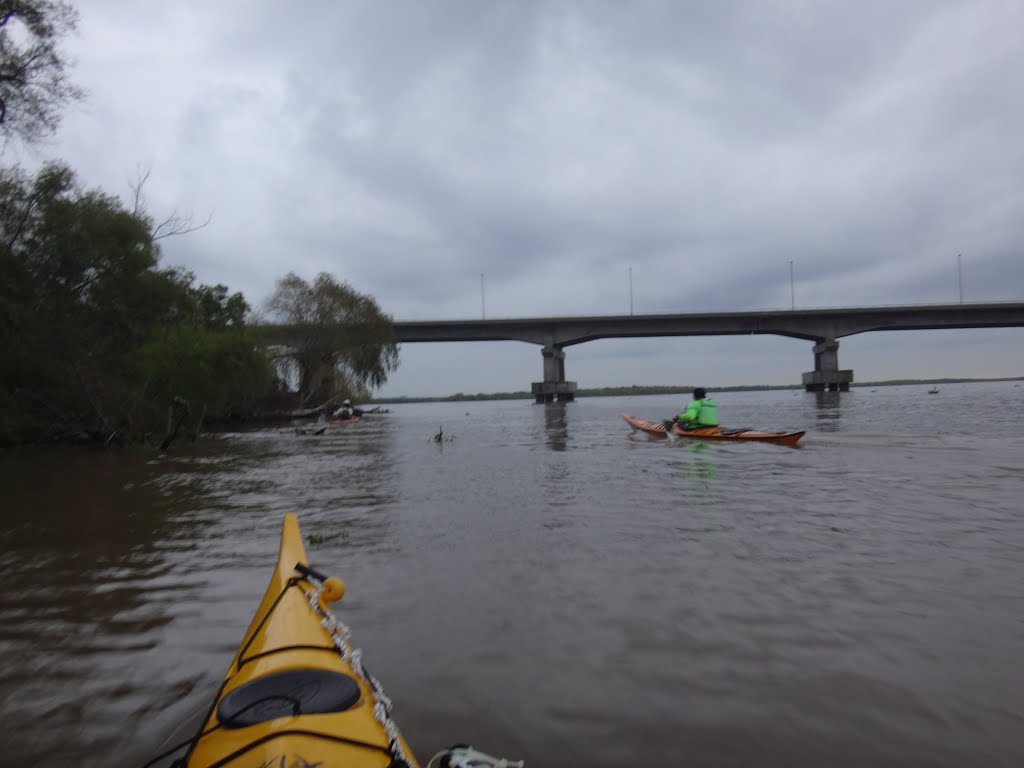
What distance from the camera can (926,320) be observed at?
64438mm

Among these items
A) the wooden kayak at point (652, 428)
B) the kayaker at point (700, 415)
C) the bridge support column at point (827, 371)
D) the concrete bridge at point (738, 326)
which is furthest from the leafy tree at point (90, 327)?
the bridge support column at point (827, 371)

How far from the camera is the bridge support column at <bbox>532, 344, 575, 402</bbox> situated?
70.3 metres

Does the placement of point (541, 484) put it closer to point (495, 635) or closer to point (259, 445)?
point (495, 635)

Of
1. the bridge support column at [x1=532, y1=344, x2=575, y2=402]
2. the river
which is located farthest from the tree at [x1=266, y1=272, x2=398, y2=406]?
the river

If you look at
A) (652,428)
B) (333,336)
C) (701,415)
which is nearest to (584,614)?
(701,415)

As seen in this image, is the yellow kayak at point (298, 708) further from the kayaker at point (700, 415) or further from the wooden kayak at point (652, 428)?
the wooden kayak at point (652, 428)

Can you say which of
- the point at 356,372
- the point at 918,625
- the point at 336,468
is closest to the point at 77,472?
the point at 336,468

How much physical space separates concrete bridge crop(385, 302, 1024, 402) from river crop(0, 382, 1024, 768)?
184ft

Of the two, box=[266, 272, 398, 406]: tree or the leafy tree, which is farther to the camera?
box=[266, 272, 398, 406]: tree

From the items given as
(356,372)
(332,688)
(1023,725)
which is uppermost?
(356,372)

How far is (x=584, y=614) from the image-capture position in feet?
16.9

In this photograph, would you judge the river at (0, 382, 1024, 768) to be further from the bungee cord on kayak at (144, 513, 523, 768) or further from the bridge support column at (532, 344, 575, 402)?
the bridge support column at (532, 344, 575, 402)

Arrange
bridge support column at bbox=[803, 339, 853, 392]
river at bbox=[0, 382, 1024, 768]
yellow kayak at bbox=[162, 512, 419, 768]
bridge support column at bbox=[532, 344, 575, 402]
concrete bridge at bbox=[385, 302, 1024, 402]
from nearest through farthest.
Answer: yellow kayak at bbox=[162, 512, 419, 768], river at bbox=[0, 382, 1024, 768], concrete bridge at bbox=[385, 302, 1024, 402], bridge support column at bbox=[803, 339, 853, 392], bridge support column at bbox=[532, 344, 575, 402]

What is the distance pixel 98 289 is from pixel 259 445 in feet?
25.4
